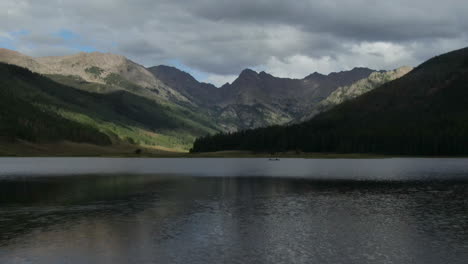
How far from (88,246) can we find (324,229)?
25566mm

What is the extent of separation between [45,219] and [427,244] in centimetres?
4590

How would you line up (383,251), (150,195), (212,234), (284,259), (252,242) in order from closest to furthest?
(284,259), (383,251), (252,242), (212,234), (150,195)

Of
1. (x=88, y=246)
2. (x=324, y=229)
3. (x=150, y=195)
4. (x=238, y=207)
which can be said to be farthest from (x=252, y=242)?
(x=150, y=195)

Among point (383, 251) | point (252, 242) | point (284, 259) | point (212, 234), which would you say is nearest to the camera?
point (284, 259)

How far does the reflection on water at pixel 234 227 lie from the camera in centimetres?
3884

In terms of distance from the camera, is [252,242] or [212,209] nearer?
[252,242]

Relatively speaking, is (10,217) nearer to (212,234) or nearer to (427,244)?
(212,234)

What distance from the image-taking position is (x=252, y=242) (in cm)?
4397

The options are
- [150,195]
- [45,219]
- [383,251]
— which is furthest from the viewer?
[150,195]

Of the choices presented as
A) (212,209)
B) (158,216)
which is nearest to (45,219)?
(158,216)

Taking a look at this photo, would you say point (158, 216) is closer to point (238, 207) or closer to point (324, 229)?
point (238, 207)

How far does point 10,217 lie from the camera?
196ft

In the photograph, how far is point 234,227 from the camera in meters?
51.9

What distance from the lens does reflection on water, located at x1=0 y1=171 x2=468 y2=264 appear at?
127ft
